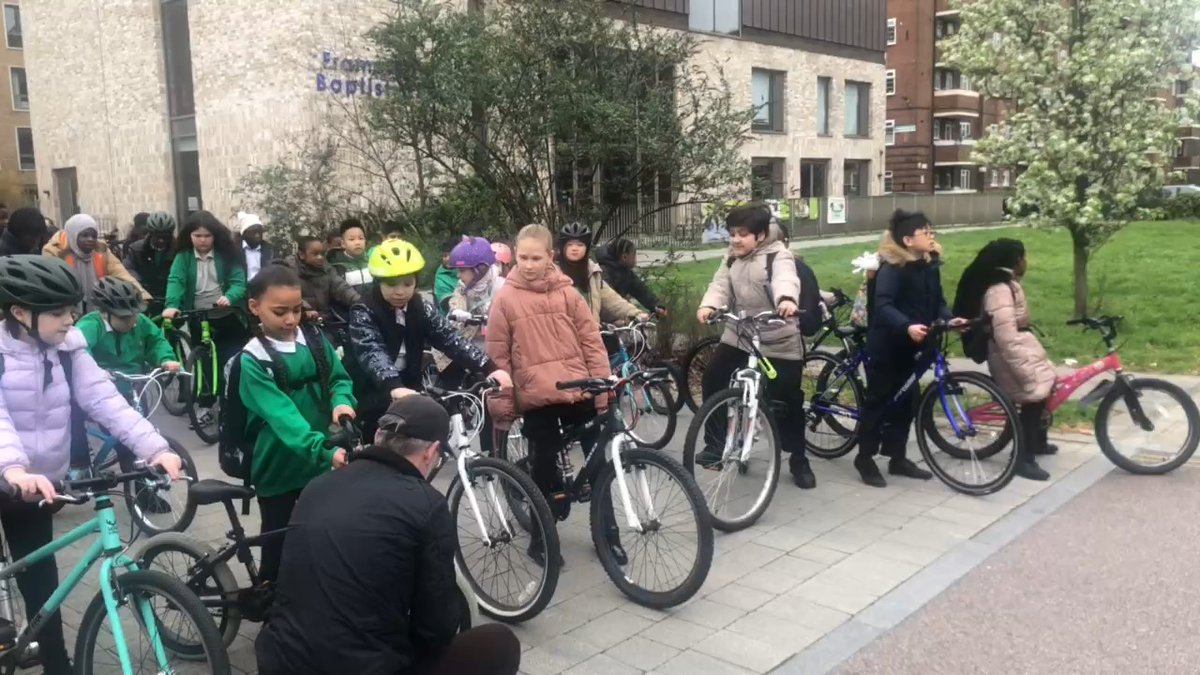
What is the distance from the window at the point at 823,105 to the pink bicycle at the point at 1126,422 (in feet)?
114

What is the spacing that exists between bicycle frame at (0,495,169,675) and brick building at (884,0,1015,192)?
5086 cm

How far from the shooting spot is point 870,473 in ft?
21.6

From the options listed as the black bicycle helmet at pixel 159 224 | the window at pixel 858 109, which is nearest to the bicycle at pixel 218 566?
the black bicycle helmet at pixel 159 224

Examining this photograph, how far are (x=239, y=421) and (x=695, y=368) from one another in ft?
17.1

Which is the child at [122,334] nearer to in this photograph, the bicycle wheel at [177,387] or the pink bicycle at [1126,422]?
the bicycle wheel at [177,387]

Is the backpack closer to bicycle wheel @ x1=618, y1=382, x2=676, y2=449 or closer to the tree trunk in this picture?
bicycle wheel @ x1=618, y1=382, x2=676, y2=449

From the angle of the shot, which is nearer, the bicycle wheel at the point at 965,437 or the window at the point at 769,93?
the bicycle wheel at the point at 965,437

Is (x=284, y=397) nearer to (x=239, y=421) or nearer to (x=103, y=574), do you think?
(x=239, y=421)

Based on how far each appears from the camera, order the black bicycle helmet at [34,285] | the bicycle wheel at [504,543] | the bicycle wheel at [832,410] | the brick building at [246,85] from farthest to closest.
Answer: the brick building at [246,85], the bicycle wheel at [832,410], the bicycle wheel at [504,543], the black bicycle helmet at [34,285]

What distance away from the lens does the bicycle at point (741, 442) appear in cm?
570

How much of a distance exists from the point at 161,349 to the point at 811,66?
3546 centimetres

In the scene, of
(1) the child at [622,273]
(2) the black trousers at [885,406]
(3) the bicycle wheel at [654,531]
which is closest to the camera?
(3) the bicycle wheel at [654,531]

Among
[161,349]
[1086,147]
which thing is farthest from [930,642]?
[1086,147]

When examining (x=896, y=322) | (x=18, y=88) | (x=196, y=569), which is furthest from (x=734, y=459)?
(x=18, y=88)
